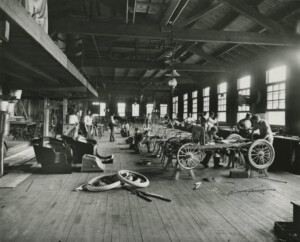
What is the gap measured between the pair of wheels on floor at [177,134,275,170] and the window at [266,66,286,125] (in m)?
2.87

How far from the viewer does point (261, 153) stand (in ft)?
21.6

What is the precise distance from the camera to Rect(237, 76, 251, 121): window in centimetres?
1120

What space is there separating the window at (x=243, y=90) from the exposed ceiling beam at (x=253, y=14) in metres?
4.03

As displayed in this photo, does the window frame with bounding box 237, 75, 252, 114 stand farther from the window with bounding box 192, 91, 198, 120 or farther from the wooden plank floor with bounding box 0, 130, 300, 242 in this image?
the window with bounding box 192, 91, 198, 120

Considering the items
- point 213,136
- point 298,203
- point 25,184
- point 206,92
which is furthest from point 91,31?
point 206,92

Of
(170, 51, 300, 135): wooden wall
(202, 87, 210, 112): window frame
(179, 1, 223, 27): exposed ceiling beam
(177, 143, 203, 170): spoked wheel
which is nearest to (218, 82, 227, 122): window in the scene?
(170, 51, 300, 135): wooden wall

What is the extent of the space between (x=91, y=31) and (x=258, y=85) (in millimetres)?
6761

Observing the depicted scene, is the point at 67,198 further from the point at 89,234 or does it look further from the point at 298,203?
the point at 298,203

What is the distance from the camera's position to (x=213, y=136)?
8.12 metres

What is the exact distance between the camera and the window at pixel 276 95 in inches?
354

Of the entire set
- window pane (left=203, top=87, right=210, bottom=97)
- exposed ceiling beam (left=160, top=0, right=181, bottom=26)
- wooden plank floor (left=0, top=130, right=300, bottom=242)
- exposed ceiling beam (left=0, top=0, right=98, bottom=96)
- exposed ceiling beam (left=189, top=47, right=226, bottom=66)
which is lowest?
wooden plank floor (left=0, top=130, right=300, bottom=242)

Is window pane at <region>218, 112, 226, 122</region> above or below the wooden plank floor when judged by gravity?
above

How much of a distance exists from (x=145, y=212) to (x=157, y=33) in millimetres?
4648

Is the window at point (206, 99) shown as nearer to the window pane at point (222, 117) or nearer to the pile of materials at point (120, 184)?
the window pane at point (222, 117)
